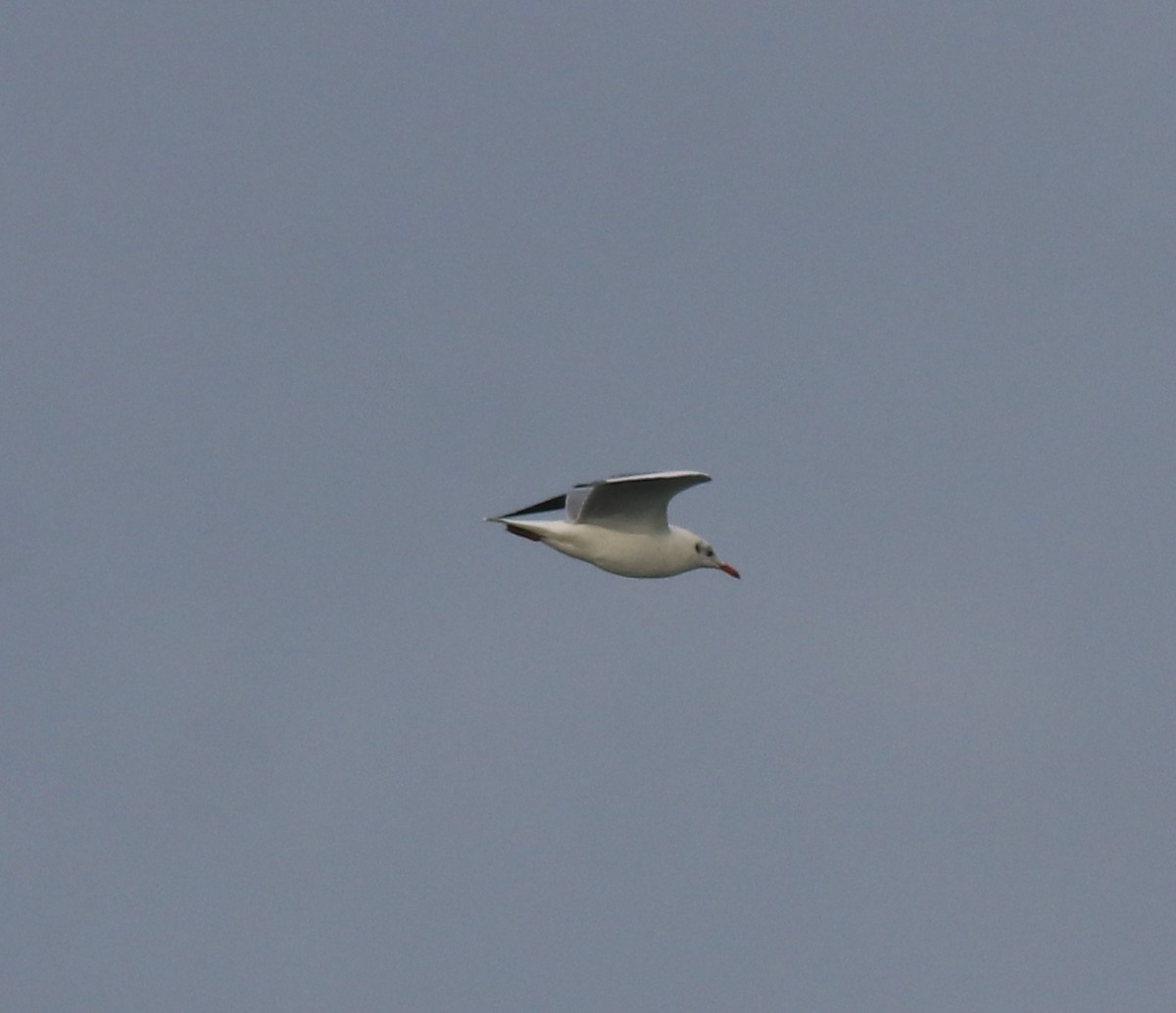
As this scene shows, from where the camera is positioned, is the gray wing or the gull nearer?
the gray wing

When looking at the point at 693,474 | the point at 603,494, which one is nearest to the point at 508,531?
the point at 603,494

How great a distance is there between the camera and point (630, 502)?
1388 inches

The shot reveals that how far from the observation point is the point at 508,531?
118 ft

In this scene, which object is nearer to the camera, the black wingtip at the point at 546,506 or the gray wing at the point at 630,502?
the gray wing at the point at 630,502

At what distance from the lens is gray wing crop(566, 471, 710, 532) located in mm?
33625

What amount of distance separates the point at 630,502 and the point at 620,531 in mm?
838

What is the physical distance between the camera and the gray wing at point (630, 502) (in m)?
33.6

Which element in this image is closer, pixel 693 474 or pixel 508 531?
pixel 693 474

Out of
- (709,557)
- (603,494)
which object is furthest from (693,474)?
(709,557)

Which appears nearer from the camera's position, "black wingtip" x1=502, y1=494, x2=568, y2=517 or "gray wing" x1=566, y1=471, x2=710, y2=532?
"gray wing" x1=566, y1=471, x2=710, y2=532

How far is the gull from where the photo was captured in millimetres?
34906

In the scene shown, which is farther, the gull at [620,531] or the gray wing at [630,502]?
the gull at [620,531]

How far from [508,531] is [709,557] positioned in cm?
390

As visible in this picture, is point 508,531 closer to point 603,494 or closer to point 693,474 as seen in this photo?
point 603,494
